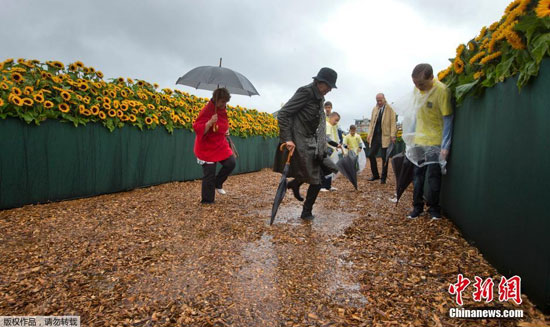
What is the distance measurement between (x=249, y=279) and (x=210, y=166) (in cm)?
284

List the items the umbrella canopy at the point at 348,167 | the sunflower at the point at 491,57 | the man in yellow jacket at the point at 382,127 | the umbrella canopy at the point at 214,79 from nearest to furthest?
the sunflower at the point at 491,57, the umbrella canopy at the point at 214,79, the umbrella canopy at the point at 348,167, the man in yellow jacket at the point at 382,127

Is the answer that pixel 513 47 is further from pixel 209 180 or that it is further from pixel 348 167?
pixel 209 180

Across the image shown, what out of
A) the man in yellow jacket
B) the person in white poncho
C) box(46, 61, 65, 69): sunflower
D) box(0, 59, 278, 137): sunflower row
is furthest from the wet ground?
the man in yellow jacket

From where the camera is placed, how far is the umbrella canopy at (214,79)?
5.36m

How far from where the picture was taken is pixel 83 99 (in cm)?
508

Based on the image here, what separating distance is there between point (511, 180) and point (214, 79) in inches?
177

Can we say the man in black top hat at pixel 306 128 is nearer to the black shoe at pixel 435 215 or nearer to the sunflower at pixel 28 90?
the black shoe at pixel 435 215

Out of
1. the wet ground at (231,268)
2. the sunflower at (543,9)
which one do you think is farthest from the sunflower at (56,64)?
the sunflower at (543,9)

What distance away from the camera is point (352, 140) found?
310 inches

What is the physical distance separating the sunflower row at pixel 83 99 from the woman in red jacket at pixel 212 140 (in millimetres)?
1851

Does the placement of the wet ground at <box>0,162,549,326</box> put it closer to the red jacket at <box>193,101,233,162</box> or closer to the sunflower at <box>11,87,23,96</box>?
the red jacket at <box>193,101,233,162</box>

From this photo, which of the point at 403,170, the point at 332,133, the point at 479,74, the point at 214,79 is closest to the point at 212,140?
the point at 214,79

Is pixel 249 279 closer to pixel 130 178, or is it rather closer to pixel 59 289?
pixel 59 289

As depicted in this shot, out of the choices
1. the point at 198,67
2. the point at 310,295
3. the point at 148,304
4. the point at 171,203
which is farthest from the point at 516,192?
the point at 198,67
